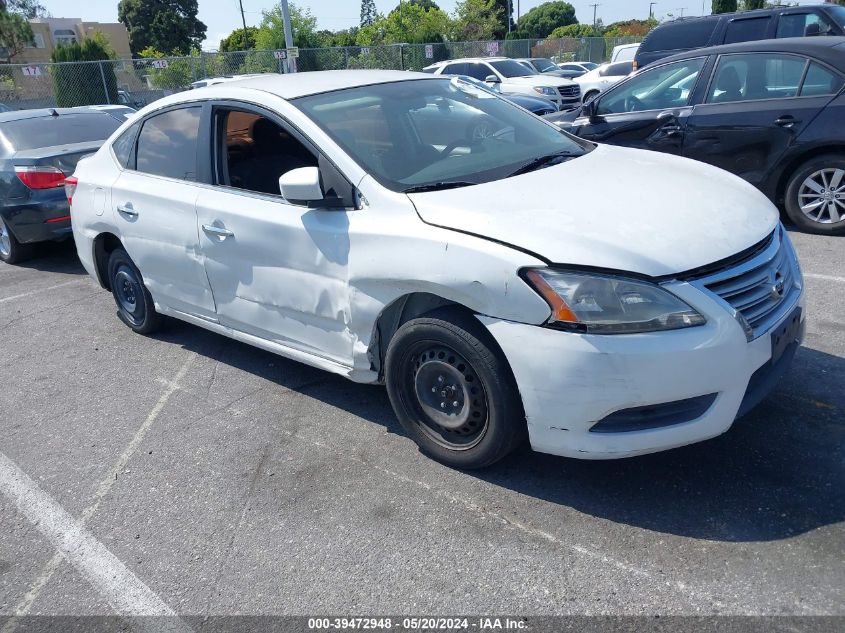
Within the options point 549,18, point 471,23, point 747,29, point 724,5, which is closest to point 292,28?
point 471,23

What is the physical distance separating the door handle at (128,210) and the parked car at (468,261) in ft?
0.08

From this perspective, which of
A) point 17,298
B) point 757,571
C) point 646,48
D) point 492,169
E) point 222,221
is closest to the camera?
point 757,571

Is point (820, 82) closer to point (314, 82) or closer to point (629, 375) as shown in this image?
point (314, 82)

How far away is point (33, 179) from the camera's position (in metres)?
7.43

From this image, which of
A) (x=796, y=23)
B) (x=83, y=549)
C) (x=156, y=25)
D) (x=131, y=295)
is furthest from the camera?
(x=156, y=25)

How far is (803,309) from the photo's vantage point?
10.8 ft

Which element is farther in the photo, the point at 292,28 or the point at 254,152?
the point at 292,28

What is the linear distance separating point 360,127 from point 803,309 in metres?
2.32

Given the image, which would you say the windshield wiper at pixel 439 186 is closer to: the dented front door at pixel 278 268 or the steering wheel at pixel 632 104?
the dented front door at pixel 278 268

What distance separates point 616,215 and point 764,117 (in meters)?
4.28

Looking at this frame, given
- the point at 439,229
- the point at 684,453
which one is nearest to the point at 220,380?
the point at 439,229

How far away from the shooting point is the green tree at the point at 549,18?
99562 mm

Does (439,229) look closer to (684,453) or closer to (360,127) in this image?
(360,127)

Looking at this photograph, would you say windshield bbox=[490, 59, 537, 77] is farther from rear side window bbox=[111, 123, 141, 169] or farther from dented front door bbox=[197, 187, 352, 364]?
dented front door bbox=[197, 187, 352, 364]
